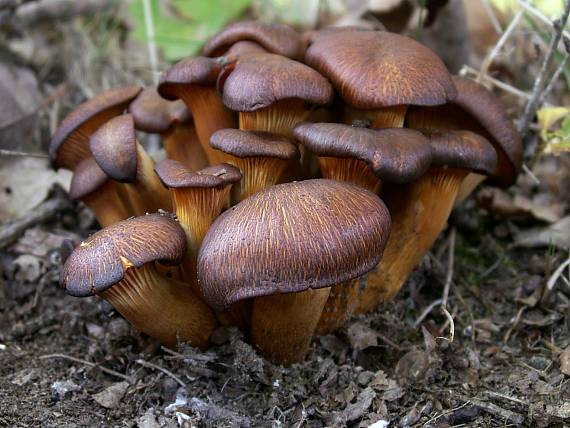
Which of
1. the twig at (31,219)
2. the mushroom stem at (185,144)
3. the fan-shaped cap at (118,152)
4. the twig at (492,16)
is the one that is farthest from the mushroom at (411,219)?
the twig at (31,219)

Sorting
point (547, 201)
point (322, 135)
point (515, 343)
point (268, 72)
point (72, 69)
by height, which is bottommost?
point (515, 343)

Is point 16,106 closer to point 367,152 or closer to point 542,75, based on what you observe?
point 367,152

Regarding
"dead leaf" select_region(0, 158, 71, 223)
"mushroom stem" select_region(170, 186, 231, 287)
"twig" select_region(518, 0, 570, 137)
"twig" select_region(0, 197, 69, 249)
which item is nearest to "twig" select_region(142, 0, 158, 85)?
"dead leaf" select_region(0, 158, 71, 223)

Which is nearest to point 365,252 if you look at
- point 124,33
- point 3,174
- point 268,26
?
point 268,26

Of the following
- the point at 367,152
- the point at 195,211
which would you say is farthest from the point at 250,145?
the point at 367,152

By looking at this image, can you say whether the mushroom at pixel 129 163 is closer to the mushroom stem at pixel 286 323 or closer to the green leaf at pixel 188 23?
the mushroom stem at pixel 286 323

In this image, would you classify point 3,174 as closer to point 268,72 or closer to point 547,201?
point 268,72
